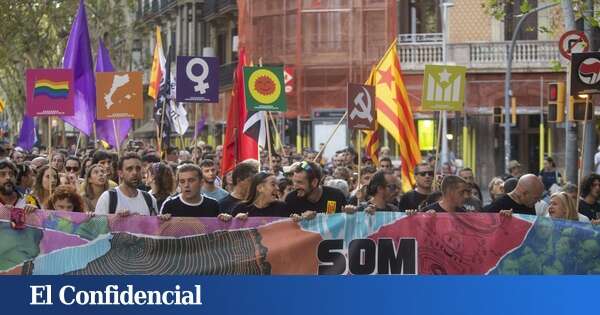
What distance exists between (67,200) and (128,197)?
0.49 metres

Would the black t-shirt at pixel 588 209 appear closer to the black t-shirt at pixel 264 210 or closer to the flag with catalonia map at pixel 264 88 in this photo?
the black t-shirt at pixel 264 210

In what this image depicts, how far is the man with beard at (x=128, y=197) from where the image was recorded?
37.6ft

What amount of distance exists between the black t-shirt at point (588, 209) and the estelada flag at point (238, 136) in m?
5.77

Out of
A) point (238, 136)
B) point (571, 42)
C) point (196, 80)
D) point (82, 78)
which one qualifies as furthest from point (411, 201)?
point (82, 78)

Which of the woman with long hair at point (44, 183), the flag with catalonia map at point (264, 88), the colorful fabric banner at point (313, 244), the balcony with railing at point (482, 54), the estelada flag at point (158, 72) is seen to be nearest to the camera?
the colorful fabric banner at point (313, 244)

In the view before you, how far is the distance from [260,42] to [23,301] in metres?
38.3

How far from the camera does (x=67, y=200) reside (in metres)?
11.4

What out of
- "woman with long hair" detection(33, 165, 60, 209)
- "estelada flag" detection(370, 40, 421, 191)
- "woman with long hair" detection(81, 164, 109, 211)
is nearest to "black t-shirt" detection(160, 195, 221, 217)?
"woman with long hair" detection(81, 164, 109, 211)

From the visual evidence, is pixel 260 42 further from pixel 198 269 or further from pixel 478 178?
pixel 198 269

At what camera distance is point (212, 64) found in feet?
60.8

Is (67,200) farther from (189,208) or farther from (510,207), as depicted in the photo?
(510,207)

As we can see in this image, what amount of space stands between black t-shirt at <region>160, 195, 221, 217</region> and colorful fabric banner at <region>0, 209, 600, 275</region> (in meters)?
0.95

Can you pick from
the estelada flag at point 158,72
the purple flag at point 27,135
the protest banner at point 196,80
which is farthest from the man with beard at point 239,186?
the purple flag at point 27,135

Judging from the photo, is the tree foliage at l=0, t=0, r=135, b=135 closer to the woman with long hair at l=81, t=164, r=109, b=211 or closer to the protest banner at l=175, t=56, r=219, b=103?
the protest banner at l=175, t=56, r=219, b=103
